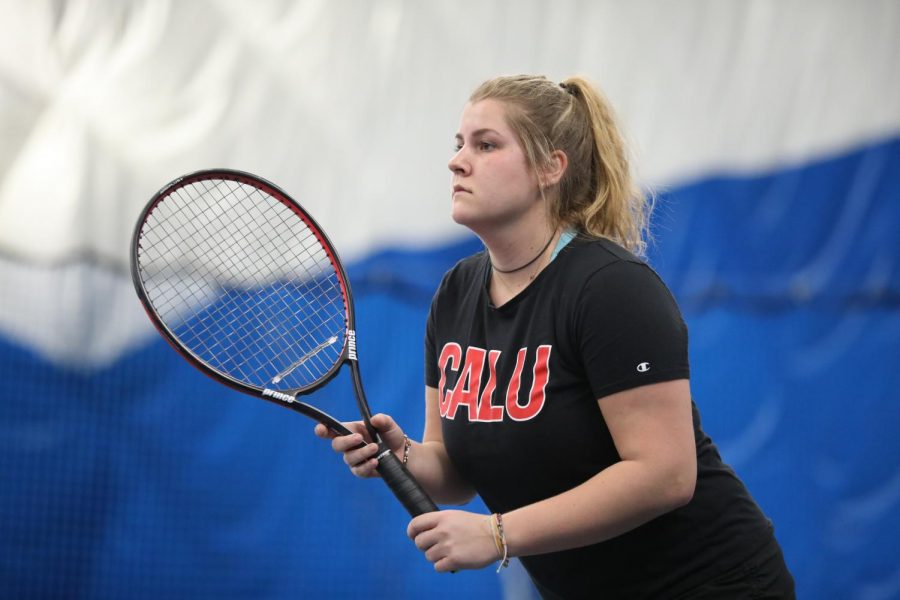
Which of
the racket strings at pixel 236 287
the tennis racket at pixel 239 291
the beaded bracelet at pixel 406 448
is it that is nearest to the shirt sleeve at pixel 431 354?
the beaded bracelet at pixel 406 448

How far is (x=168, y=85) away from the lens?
10.1 ft

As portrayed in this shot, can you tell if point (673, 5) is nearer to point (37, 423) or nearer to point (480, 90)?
point (480, 90)

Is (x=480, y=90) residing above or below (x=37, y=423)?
above

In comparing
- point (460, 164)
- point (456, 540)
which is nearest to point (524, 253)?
point (460, 164)

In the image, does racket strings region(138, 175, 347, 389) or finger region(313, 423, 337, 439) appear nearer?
finger region(313, 423, 337, 439)

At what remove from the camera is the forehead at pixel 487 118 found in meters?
1.59

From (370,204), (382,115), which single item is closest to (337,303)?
(370,204)

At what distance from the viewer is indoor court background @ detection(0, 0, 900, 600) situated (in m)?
2.92

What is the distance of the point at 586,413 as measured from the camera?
143cm

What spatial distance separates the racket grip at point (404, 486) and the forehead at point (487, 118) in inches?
21.7

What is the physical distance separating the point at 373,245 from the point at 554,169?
5.56ft

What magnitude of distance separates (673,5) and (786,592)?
257cm

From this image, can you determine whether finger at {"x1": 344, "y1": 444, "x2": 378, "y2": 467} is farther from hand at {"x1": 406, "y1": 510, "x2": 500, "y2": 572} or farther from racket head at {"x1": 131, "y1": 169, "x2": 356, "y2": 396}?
racket head at {"x1": 131, "y1": 169, "x2": 356, "y2": 396}

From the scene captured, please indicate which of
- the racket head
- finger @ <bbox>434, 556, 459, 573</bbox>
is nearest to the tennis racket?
the racket head
